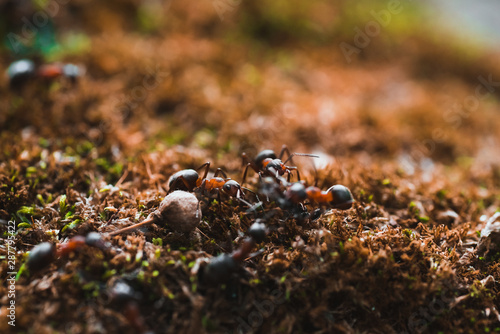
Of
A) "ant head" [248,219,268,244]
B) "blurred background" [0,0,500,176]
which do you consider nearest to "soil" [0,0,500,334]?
"blurred background" [0,0,500,176]

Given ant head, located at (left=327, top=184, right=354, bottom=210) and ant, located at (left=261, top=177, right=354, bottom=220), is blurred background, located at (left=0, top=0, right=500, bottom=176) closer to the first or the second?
ant, located at (left=261, top=177, right=354, bottom=220)

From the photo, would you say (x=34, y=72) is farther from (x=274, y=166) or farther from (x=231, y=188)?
(x=274, y=166)

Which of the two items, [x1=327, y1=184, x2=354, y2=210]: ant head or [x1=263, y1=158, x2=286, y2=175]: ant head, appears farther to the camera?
[x1=263, y1=158, x2=286, y2=175]: ant head

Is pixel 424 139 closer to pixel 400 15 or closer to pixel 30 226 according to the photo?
pixel 400 15

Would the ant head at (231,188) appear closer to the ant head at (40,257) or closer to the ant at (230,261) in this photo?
the ant at (230,261)

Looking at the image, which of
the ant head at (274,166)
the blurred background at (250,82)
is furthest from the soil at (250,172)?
the ant head at (274,166)

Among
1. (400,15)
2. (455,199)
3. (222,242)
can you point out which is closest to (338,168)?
(455,199)

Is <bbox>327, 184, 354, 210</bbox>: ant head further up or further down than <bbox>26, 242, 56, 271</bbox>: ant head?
further up

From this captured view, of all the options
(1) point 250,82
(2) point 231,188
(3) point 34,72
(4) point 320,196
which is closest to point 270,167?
(2) point 231,188
